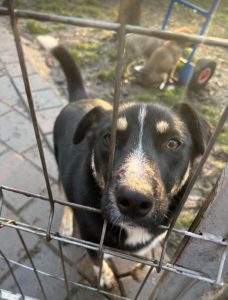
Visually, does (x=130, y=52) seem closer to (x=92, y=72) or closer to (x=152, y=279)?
(x=92, y=72)

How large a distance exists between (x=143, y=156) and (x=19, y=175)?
5.63 ft

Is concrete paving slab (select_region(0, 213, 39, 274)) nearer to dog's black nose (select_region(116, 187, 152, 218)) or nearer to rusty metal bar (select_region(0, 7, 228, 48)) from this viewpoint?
dog's black nose (select_region(116, 187, 152, 218))

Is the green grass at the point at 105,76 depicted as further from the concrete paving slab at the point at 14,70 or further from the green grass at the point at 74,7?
the green grass at the point at 74,7

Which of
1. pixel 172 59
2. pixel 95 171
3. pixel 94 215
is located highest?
pixel 172 59

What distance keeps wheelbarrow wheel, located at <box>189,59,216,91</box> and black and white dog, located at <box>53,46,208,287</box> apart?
7.97 ft

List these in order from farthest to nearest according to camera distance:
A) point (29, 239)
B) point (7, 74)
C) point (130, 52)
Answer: point (130, 52)
point (7, 74)
point (29, 239)

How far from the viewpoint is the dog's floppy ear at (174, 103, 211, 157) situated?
5.68 feet

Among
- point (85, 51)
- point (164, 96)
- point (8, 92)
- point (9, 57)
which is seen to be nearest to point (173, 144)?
point (8, 92)

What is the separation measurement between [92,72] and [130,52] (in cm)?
69

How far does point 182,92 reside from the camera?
14.8 ft

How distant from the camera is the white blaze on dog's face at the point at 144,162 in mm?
1269

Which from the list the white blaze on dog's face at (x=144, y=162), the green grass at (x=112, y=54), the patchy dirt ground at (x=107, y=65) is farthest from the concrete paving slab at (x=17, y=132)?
the green grass at (x=112, y=54)

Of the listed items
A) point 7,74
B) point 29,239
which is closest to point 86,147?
point 29,239

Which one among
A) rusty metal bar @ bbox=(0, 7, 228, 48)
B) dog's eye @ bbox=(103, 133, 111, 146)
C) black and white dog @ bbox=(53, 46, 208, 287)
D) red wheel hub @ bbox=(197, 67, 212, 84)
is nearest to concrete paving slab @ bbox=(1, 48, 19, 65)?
black and white dog @ bbox=(53, 46, 208, 287)
